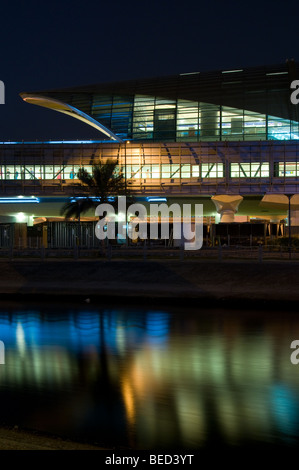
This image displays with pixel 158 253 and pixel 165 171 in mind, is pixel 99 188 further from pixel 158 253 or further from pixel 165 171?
pixel 165 171

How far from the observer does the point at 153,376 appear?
50.0ft

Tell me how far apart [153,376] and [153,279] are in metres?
12.9

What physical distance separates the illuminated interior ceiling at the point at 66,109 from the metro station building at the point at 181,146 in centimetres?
20

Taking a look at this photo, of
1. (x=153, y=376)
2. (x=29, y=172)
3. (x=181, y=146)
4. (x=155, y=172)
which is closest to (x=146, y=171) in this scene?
(x=155, y=172)

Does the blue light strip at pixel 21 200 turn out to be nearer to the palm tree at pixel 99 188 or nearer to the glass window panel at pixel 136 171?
the glass window panel at pixel 136 171

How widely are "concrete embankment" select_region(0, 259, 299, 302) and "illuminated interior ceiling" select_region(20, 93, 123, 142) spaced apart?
41562 millimetres

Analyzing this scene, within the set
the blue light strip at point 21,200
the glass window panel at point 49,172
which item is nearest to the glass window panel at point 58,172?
the glass window panel at point 49,172

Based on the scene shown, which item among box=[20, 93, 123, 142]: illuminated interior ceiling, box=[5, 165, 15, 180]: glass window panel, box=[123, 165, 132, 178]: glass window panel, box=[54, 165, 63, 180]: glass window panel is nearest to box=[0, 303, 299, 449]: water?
box=[123, 165, 132, 178]: glass window panel

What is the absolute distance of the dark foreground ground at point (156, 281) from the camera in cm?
2612

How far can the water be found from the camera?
1062cm

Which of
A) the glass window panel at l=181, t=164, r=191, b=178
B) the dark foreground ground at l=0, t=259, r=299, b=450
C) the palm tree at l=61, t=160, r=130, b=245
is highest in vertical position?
the glass window panel at l=181, t=164, r=191, b=178

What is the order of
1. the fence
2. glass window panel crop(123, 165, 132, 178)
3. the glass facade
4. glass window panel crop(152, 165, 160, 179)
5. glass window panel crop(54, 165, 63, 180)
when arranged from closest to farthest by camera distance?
the fence
glass window panel crop(152, 165, 160, 179)
glass window panel crop(54, 165, 63, 180)
glass window panel crop(123, 165, 132, 178)
the glass facade

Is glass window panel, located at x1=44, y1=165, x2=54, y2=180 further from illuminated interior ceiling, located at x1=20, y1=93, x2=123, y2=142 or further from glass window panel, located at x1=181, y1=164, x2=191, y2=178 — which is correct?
glass window panel, located at x1=181, y1=164, x2=191, y2=178
